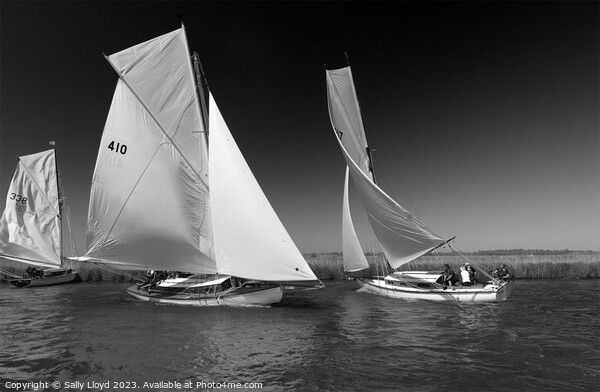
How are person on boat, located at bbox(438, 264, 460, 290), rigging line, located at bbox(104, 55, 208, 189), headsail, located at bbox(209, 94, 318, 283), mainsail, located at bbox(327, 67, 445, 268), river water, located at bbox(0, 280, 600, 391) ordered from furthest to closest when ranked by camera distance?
mainsail, located at bbox(327, 67, 445, 268)
person on boat, located at bbox(438, 264, 460, 290)
rigging line, located at bbox(104, 55, 208, 189)
headsail, located at bbox(209, 94, 318, 283)
river water, located at bbox(0, 280, 600, 391)

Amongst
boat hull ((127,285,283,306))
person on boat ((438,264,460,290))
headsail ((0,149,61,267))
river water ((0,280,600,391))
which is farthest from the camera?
headsail ((0,149,61,267))

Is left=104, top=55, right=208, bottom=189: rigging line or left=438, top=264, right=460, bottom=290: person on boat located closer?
left=104, top=55, right=208, bottom=189: rigging line

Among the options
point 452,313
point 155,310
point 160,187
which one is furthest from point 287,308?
point 160,187

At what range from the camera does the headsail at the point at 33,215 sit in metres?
39.6

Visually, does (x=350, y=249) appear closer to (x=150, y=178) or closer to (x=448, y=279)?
(x=448, y=279)

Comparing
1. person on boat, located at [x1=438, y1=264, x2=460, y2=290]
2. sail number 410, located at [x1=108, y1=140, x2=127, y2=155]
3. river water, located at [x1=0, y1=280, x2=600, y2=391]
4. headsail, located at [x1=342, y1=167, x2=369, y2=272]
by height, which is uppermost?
sail number 410, located at [x1=108, y1=140, x2=127, y2=155]

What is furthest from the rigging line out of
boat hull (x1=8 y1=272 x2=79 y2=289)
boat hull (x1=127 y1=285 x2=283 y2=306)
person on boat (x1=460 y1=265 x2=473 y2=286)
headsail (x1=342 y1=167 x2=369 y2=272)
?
boat hull (x1=8 y1=272 x2=79 y2=289)

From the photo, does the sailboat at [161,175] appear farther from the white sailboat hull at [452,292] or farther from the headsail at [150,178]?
the white sailboat hull at [452,292]

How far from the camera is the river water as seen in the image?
11133 millimetres

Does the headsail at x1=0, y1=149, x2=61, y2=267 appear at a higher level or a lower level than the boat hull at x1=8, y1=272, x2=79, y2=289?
higher

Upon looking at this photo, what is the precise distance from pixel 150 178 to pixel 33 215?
26.8m

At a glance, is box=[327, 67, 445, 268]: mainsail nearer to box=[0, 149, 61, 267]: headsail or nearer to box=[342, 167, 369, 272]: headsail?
box=[342, 167, 369, 272]: headsail

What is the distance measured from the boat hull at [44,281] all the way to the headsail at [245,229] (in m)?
31.1

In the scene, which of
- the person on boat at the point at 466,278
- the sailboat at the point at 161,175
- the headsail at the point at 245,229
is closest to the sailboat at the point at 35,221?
the sailboat at the point at 161,175
